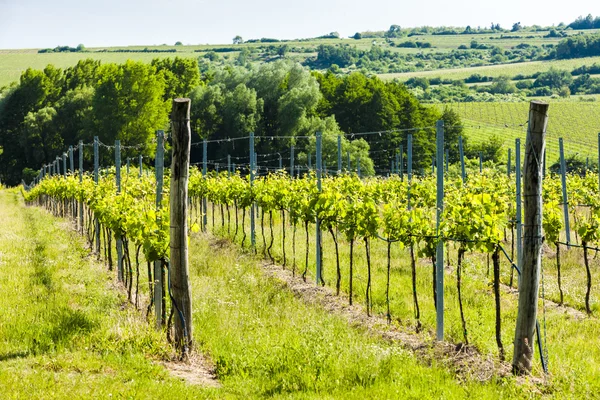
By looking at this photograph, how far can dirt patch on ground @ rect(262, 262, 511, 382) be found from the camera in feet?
25.7

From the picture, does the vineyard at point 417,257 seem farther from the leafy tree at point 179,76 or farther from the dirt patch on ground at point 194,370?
the leafy tree at point 179,76

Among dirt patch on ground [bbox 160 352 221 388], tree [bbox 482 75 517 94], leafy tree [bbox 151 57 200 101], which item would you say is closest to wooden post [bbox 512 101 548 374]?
dirt patch on ground [bbox 160 352 221 388]

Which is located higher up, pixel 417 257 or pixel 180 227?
pixel 180 227

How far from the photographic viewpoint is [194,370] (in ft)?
26.4

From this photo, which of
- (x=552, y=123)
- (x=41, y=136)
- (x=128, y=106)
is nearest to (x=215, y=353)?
(x=128, y=106)

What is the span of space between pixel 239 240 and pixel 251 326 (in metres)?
10.7

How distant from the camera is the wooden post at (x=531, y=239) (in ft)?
24.3

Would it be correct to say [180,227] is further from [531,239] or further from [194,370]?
[531,239]

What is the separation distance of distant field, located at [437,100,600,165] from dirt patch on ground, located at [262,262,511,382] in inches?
1896

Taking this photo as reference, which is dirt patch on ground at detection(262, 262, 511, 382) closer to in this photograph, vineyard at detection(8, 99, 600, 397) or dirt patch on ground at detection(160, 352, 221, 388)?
vineyard at detection(8, 99, 600, 397)

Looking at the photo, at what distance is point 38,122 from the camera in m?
66.1

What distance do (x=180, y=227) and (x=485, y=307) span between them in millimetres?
6246

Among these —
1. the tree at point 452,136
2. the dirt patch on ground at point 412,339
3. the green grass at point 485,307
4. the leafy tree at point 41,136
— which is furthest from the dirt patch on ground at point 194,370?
the leafy tree at point 41,136

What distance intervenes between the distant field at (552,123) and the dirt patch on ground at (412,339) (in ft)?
158
